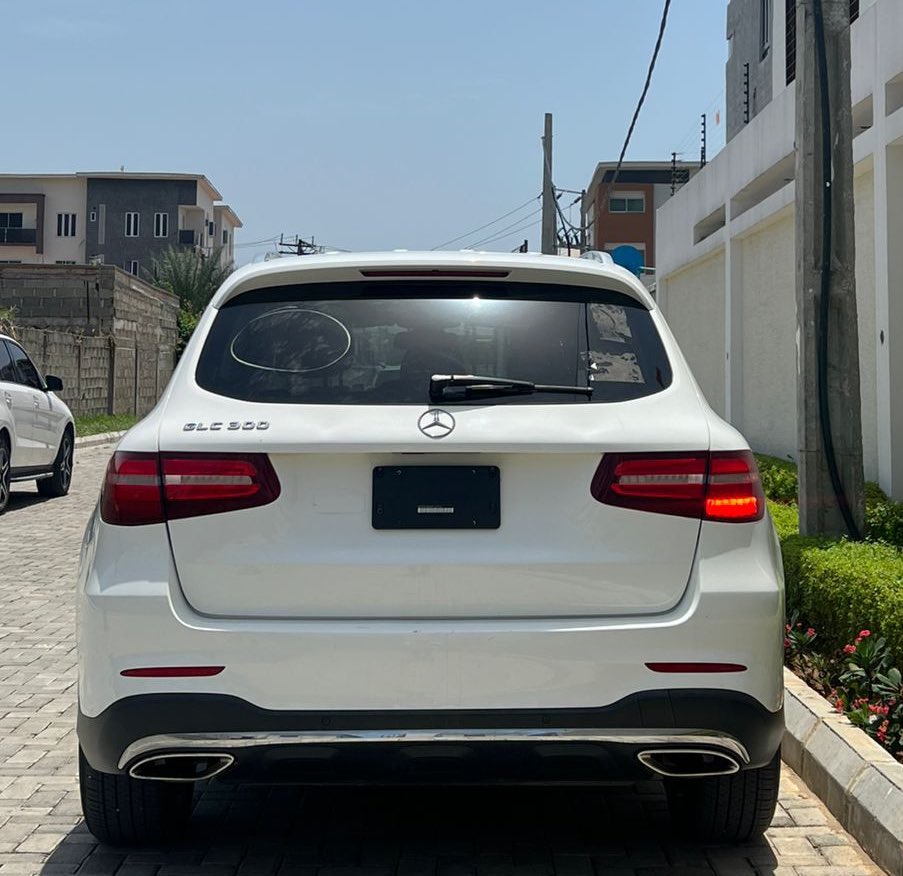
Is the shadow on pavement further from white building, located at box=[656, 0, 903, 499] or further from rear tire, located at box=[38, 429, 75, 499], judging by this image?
white building, located at box=[656, 0, 903, 499]

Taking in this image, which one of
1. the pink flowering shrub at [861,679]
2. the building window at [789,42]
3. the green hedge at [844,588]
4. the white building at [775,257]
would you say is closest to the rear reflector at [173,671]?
the pink flowering shrub at [861,679]

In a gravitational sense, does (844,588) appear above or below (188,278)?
below

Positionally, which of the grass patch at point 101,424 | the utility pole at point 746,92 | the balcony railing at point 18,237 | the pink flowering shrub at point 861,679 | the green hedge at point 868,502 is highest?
the balcony railing at point 18,237

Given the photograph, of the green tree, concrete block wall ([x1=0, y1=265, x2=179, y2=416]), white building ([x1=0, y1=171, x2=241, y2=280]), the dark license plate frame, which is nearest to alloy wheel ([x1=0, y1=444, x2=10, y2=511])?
the dark license plate frame

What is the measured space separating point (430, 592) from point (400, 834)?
3.96ft

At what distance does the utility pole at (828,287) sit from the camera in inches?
277

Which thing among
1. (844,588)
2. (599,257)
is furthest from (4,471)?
(599,257)

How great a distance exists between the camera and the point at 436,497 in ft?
11.0

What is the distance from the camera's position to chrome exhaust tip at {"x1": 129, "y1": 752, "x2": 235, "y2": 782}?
3.37 meters

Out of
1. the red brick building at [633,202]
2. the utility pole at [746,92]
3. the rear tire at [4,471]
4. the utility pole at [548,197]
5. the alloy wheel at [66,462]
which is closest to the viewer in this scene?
the rear tire at [4,471]

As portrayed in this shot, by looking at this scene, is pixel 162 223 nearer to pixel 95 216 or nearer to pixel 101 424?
pixel 95 216

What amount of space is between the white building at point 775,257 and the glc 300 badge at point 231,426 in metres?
7.18

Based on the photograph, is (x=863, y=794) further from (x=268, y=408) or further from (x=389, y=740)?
(x=268, y=408)

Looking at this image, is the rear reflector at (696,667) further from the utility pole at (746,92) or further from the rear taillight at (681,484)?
the utility pole at (746,92)
